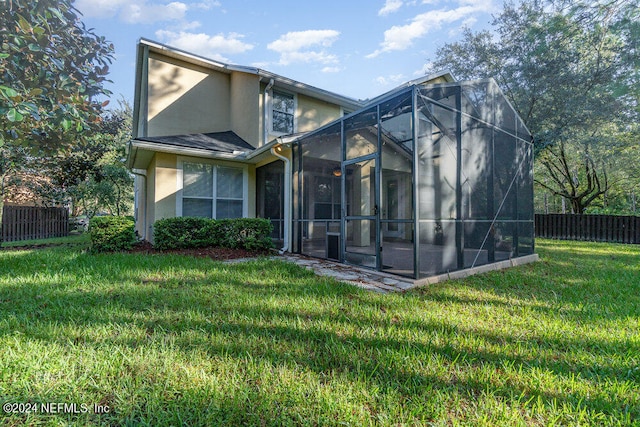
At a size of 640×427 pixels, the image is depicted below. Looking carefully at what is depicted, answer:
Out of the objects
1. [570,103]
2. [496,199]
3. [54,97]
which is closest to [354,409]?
[496,199]

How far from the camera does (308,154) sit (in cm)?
723

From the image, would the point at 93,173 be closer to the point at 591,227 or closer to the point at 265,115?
the point at 265,115

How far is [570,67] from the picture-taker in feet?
34.1

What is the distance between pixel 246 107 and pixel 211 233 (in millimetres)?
4415

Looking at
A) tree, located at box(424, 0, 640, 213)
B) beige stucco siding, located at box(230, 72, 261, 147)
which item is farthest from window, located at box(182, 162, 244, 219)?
tree, located at box(424, 0, 640, 213)

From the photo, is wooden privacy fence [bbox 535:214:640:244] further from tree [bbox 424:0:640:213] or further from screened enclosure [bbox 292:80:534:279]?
screened enclosure [bbox 292:80:534:279]

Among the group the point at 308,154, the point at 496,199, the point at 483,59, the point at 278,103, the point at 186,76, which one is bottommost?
the point at 496,199

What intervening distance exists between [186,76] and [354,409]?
1009 cm

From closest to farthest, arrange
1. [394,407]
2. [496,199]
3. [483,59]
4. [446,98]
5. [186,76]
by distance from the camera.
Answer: [394,407]
[446,98]
[496,199]
[186,76]
[483,59]

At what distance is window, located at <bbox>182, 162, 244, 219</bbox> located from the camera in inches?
302

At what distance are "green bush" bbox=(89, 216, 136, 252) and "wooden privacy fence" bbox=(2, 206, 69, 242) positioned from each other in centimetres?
736

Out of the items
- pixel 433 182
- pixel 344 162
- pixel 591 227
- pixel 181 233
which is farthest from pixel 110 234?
pixel 591 227

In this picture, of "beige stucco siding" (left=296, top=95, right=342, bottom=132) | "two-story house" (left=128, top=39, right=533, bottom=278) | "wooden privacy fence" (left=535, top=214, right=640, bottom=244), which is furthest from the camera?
"wooden privacy fence" (left=535, top=214, right=640, bottom=244)

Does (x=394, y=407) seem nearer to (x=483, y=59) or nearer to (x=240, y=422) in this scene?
(x=240, y=422)
